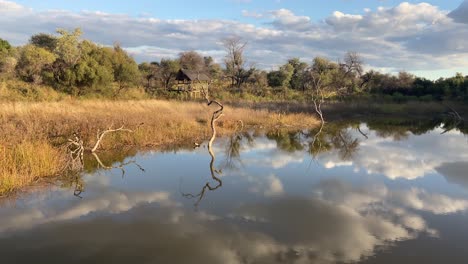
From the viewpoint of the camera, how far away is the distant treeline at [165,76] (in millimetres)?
A: 27531

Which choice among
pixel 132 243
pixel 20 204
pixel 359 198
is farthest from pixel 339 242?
pixel 20 204

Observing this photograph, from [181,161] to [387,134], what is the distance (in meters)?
15.8

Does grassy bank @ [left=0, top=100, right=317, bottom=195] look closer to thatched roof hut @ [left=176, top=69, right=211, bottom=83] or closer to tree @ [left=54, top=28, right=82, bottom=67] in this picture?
thatched roof hut @ [left=176, top=69, right=211, bottom=83]

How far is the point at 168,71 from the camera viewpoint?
157 ft

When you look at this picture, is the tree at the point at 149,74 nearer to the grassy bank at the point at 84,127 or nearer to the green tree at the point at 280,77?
the grassy bank at the point at 84,127

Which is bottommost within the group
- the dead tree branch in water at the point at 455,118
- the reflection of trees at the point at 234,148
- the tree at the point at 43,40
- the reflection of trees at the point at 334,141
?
the reflection of trees at the point at 234,148

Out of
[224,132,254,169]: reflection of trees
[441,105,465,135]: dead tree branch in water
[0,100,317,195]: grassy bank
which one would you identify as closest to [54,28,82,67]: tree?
[0,100,317,195]: grassy bank

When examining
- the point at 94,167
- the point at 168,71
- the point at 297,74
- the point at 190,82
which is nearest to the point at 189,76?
the point at 190,82

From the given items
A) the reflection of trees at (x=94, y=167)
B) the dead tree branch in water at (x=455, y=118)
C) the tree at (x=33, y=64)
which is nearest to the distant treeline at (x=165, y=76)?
the tree at (x=33, y=64)

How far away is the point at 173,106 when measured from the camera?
949 inches

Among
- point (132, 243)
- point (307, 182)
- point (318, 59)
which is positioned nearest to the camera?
point (132, 243)

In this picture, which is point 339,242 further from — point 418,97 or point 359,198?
point 418,97

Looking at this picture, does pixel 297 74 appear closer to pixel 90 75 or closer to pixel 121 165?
pixel 90 75

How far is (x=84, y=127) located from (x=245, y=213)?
28.9 feet
